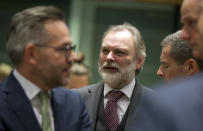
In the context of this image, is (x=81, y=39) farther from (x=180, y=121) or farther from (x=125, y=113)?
(x=180, y=121)

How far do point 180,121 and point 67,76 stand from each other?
4.11ft

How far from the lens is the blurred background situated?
7.53 metres

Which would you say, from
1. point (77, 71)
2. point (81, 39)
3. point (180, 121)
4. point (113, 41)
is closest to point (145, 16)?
point (81, 39)

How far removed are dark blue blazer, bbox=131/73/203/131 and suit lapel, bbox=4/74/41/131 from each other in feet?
3.37

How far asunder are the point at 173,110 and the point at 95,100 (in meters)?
2.15

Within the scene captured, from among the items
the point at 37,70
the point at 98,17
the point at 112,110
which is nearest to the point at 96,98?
the point at 112,110

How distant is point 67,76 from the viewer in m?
2.23

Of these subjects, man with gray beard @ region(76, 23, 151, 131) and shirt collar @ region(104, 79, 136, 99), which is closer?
man with gray beard @ region(76, 23, 151, 131)

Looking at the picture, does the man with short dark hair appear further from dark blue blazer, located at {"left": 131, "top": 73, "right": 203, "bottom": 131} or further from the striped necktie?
dark blue blazer, located at {"left": 131, "top": 73, "right": 203, "bottom": 131}

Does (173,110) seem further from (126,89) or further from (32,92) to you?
(126,89)

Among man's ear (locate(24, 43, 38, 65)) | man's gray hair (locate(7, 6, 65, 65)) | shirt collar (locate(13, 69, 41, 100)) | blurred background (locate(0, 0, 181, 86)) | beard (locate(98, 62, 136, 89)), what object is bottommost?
blurred background (locate(0, 0, 181, 86))

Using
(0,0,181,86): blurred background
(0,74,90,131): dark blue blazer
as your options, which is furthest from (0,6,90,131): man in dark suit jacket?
(0,0,181,86): blurred background

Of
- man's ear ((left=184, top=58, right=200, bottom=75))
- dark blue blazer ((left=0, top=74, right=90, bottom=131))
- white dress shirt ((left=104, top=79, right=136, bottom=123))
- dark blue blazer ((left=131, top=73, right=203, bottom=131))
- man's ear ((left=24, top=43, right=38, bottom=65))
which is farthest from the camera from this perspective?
white dress shirt ((left=104, top=79, right=136, bottom=123))

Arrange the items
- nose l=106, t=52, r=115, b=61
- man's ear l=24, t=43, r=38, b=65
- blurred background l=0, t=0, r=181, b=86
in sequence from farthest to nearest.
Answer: blurred background l=0, t=0, r=181, b=86 → nose l=106, t=52, r=115, b=61 → man's ear l=24, t=43, r=38, b=65
